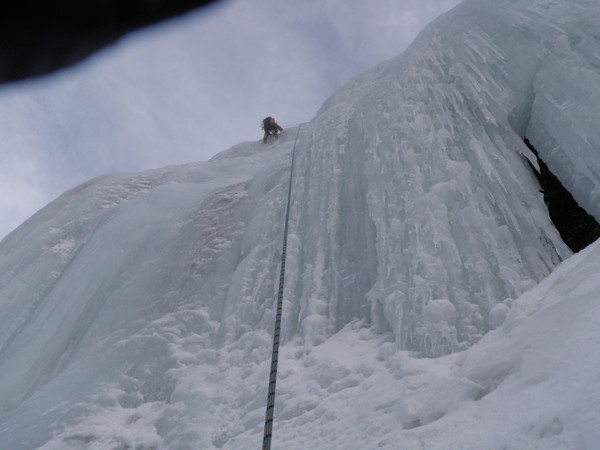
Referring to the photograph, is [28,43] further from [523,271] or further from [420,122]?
[523,271]

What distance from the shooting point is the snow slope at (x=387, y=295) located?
2283 mm

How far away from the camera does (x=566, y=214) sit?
4.07 m

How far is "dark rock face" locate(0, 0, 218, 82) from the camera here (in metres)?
3.77

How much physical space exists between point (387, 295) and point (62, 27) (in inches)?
147

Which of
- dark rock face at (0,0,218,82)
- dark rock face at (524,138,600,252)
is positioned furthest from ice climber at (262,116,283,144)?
dark rock face at (524,138,600,252)

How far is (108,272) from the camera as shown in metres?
6.07

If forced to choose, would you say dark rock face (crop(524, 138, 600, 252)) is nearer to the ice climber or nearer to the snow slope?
the snow slope

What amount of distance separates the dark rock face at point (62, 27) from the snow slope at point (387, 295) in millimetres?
2608

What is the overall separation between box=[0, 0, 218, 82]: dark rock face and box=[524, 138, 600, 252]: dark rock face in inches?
145

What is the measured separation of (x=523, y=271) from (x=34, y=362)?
525 cm

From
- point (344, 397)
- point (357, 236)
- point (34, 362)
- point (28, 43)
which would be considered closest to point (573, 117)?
point (357, 236)

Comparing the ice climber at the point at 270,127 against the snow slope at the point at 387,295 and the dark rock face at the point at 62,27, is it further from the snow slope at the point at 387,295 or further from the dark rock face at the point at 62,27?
the dark rock face at the point at 62,27

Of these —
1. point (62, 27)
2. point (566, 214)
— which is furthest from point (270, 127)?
point (566, 214)

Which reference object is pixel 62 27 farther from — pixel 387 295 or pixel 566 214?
pixel 566 214
